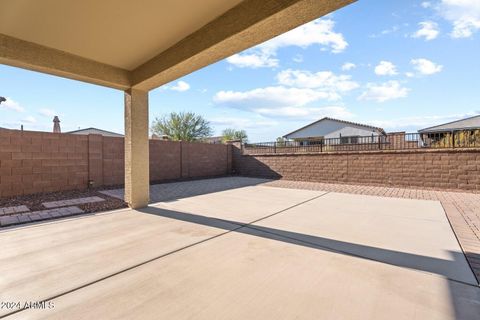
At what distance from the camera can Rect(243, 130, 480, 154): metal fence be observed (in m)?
7.30

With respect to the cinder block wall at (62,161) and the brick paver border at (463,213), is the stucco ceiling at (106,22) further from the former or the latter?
the brick paver border at (463,213)

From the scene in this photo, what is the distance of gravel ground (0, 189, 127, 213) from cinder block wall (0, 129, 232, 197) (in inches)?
14.1

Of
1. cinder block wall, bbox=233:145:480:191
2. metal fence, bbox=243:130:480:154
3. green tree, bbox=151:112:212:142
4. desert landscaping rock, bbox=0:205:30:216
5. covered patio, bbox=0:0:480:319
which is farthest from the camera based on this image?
green tree, bbox=151:112:212:142

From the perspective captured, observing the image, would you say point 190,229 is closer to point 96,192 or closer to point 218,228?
point 218,228

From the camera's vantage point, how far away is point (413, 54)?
7.18m

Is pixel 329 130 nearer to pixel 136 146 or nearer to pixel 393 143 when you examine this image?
pixel 393 143

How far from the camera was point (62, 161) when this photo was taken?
6.83 meters

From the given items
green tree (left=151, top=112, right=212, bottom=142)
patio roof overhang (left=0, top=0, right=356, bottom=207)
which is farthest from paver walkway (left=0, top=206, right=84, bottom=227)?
green tree (left=151, top=112, right=212, bottom=142)

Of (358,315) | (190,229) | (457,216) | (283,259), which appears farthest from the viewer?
Result: (457,216)

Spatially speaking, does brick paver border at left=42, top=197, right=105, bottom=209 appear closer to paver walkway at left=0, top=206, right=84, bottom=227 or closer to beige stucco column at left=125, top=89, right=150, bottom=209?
paver walkway at left=0, top=206, right=84, bottom=227

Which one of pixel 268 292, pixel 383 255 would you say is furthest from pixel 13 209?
pixel 383 255

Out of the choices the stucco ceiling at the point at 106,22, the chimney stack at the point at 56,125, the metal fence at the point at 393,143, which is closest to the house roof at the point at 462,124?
the metal fence at the point at 393,143

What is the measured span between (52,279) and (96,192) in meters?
5.38

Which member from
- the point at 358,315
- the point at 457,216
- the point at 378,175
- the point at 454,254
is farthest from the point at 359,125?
the point at 358,315
